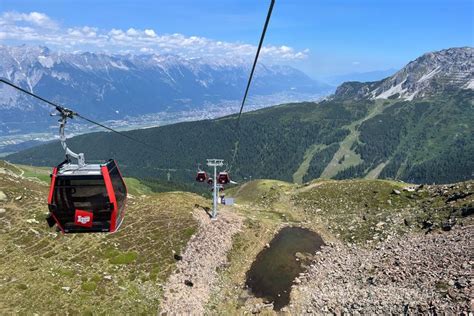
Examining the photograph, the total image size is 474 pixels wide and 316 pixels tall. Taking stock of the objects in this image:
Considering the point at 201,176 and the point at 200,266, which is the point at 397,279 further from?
the point at 201,176

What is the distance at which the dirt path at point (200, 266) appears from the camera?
35.8 m

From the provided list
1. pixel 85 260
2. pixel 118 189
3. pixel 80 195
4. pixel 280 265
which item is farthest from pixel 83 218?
pixel 280 265

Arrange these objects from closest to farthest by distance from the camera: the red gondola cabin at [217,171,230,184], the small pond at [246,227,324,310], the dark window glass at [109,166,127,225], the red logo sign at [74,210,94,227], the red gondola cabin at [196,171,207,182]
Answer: the red logo sign at [74,210,94,227] → the dark window glass at [109,166,127,225] → the small pond at [246,227,324,310] → the red gondola cabin at [196,171,207,182] → the red gondola cabin at [217,171,230,184]

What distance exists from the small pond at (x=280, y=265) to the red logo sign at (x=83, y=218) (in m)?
21.5

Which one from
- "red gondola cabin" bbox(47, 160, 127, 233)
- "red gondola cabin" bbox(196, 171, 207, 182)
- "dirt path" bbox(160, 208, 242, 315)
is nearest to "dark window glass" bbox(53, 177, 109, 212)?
"red gondola cabin" bbox(47, 160, 127, 233)

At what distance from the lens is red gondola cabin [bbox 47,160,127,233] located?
Result: 24.9 m

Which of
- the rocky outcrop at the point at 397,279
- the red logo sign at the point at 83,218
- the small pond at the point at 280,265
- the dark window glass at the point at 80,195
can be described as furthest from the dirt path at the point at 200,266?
the dark window glass at the point at 80,195

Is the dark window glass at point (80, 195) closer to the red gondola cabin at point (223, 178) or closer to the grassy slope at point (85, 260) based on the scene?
the grassy slope at point (85, 260)

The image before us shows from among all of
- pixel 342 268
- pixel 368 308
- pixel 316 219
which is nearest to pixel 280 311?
pixel 368 308

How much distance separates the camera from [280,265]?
47750 mm

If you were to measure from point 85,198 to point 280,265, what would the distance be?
95.1ft

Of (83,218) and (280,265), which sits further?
(280,265)

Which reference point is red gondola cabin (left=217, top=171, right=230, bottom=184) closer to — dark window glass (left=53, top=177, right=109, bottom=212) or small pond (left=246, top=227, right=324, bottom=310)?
small pond (left=246, top=227, right=324, bottom=310)

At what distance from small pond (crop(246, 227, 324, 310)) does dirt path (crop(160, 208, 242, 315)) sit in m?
4.35
